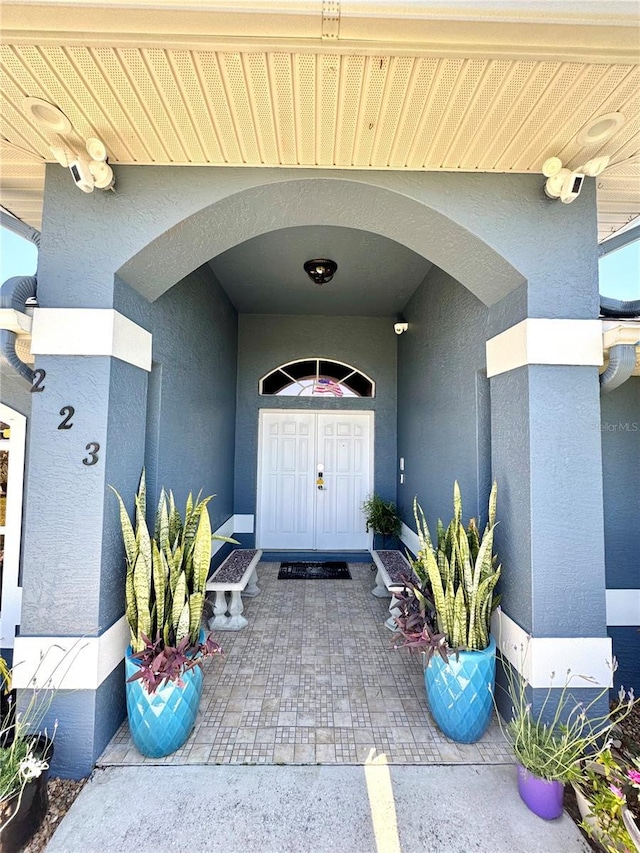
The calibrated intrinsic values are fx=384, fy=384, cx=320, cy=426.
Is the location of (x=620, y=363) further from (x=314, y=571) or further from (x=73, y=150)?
(x=314, y=571)

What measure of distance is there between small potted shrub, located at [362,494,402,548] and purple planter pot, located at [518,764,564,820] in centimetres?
335

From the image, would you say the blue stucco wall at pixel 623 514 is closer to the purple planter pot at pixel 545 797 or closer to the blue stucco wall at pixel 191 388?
the purple planter pot at pixel 545 797

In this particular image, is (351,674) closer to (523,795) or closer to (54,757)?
(523,795)

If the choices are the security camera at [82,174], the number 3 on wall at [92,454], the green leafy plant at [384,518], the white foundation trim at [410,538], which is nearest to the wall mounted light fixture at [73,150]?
the security camera at [82,174]

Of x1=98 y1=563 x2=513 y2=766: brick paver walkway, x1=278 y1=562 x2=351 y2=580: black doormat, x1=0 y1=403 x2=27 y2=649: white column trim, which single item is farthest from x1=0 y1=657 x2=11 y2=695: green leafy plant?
x1=278 y1=562 x2=351 y2=580: black doormat

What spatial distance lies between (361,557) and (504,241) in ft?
14.2

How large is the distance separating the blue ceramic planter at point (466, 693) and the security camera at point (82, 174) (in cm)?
314

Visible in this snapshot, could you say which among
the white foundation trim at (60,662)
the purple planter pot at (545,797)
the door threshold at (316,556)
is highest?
the white foundation trim at (60,662)

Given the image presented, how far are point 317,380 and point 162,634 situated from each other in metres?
4.06

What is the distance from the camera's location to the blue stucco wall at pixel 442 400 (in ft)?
9.22

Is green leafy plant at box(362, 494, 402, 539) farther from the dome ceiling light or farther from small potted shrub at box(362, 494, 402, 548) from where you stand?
the dome ceiling light

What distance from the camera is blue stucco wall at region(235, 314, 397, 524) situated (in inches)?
216

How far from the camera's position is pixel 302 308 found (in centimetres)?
521

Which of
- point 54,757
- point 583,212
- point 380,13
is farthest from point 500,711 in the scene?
point 380,13
